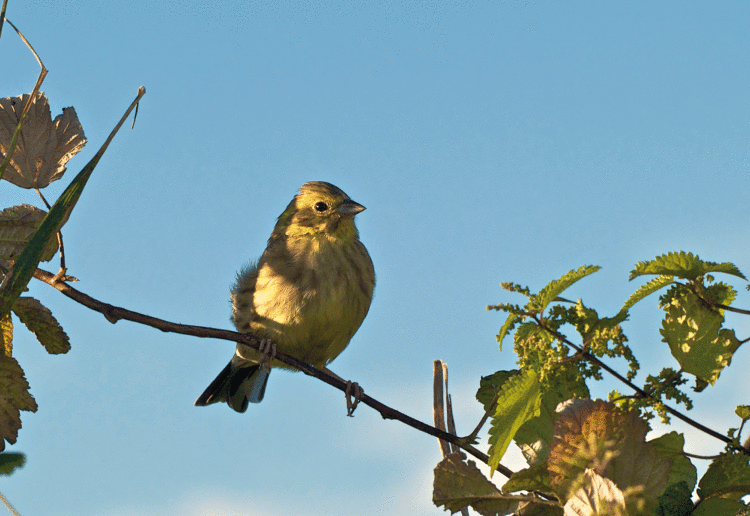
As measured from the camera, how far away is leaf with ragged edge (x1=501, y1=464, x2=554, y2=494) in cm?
167

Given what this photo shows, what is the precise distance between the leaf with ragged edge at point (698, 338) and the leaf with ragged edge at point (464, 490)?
565mm

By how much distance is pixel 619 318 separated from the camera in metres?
1.72

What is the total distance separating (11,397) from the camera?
6.89 ft

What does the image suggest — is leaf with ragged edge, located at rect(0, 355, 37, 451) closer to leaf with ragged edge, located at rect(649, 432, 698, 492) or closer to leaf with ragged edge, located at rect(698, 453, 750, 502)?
leaf with ragged edge, located at rect(649, 432, 698, 492)

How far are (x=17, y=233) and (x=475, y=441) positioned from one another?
147cm

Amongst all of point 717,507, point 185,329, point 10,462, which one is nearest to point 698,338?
point 717,507

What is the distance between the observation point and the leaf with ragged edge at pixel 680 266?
1756 millimetres

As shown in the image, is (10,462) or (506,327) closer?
(10,462)

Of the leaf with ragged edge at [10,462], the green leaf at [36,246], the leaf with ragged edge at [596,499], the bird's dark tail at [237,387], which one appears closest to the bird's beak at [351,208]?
the bird's dark tail at [237,387]

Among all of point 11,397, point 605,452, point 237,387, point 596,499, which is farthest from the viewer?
point 237,387

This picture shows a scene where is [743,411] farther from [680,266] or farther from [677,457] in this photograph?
[680,266]

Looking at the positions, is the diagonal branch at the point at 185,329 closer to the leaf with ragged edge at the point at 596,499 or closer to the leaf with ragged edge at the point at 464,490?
the leaf with ragged edge at the point at 464,490

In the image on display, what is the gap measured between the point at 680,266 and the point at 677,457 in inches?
17.8

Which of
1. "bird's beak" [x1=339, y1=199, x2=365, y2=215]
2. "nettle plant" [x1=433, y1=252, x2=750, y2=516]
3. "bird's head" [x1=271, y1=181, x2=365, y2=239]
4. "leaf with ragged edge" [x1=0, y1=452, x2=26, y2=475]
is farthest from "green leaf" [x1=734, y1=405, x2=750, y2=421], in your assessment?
"bird's beak" [x1=339, y1=199, x2=365, y2=215]
